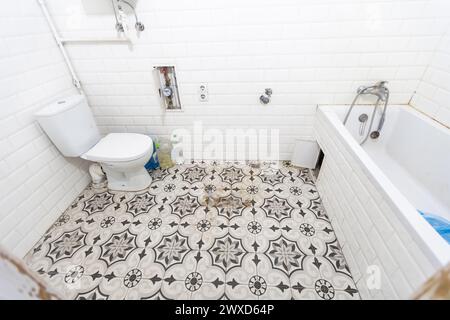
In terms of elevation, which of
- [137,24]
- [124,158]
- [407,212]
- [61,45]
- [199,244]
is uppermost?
[137,24]

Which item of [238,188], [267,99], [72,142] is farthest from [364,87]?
[72,142]

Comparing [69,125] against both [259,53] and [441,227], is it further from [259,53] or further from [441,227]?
[441,227]

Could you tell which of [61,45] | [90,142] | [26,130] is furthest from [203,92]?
[26,130]

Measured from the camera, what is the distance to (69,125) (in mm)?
1560

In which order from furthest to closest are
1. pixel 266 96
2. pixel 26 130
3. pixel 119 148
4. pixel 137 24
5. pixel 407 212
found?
pixel 266 96 < pixel 119 148 < pixel 137 24 < pixel 26 130 < pixel 407 212

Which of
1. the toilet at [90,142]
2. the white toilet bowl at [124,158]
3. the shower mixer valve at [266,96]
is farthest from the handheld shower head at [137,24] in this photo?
the shower mixer valve at [266,96]

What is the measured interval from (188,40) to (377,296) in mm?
1890

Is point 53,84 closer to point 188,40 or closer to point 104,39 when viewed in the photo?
point 104,39

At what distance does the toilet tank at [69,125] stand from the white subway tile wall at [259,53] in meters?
0.29

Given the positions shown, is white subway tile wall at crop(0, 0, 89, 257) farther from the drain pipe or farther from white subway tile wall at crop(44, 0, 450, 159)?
white subway tile wall at crop(44, 0, 450, 159)

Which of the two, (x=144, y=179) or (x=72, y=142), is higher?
(x=72, y=142)

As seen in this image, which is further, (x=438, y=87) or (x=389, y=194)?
(x=438, y=87)

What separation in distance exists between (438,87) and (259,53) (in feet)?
4.08

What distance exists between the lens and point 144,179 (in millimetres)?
1894
